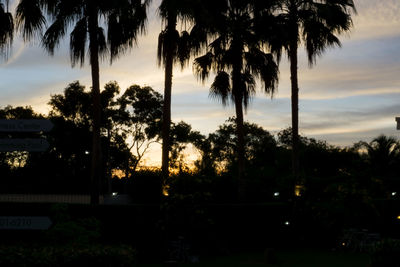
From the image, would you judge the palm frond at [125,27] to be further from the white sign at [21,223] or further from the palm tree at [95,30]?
the white sign at [21,223]

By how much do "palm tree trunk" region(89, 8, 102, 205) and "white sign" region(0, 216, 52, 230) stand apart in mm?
10535

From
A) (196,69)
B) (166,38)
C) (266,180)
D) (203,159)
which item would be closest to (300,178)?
(196,69)

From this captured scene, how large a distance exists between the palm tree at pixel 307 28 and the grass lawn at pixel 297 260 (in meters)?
5.14

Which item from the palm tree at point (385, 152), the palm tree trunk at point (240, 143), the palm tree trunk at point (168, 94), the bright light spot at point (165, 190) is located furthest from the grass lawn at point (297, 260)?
the palm tree at point (385, 152)

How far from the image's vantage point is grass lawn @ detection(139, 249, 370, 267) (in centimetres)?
1639

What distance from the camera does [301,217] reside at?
71.9 feet

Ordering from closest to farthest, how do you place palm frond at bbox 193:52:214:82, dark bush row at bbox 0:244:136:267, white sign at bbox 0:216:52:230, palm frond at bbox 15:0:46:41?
1. dark bush row at bbox 0:244:136:267
2. white sign at bbox 0:216:52:230
3. palm frond at bbox 15:0:46:41
4. palm frond at bbox 193:52:214:82

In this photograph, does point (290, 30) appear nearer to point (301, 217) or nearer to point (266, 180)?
point (301, 217)

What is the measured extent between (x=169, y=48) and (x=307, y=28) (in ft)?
23.8

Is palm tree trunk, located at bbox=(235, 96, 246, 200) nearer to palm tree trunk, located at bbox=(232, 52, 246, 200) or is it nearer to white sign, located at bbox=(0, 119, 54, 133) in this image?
palm tree trunk, located at bbox=(232, 52, 246, 200)

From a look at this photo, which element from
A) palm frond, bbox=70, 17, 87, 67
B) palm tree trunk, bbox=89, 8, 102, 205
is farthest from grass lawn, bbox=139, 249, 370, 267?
palm frond, bbox=70, 17, 87, 67

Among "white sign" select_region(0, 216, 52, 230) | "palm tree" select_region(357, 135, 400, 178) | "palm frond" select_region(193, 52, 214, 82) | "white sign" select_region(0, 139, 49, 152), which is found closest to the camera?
"white sign" select_region(0, 216, 52, 230)

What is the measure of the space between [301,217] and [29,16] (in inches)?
507

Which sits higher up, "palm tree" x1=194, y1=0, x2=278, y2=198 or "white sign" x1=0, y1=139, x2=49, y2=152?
"palm tree" x1=194, y1=0, x2=278, y2=198
